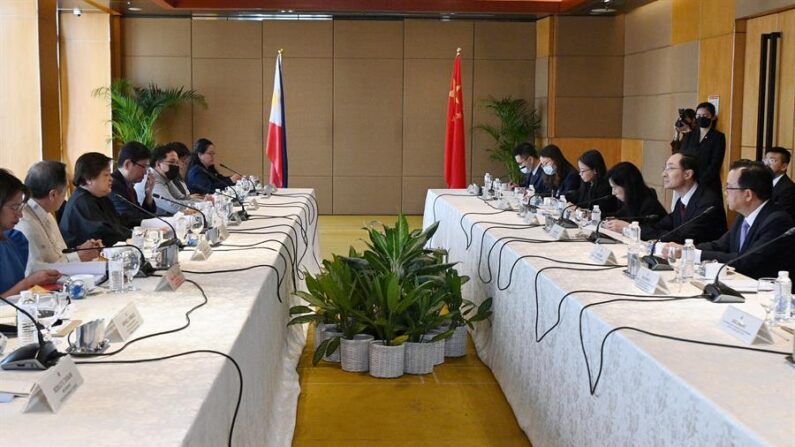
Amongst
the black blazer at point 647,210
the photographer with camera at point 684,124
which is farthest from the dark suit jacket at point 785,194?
the photographer with camera at point 684,124

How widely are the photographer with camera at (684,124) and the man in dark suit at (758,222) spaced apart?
13.9ft

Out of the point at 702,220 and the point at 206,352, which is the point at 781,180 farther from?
the point at 206,352

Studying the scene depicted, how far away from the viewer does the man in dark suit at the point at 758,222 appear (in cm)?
371

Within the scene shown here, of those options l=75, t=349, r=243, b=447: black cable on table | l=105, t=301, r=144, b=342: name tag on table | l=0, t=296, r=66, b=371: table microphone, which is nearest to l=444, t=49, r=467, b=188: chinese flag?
l=105, t=301, r=144, b=342: name tag on table

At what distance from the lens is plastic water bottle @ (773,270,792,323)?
2.65 metres

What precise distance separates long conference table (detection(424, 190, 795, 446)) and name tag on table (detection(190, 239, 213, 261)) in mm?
1299

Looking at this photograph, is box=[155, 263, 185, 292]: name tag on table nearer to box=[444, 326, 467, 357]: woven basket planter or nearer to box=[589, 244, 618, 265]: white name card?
box=[589, 244, 618, 265]: white name card

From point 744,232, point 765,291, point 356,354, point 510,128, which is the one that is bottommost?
point 356,354

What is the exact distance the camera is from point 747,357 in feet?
7.34

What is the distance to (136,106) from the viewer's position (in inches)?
409

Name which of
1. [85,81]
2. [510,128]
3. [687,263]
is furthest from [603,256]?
[85,81]

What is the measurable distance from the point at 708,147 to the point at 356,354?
4.41 metres

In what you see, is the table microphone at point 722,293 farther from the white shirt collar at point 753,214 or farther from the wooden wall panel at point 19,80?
the wooden wall panel at point 19,80

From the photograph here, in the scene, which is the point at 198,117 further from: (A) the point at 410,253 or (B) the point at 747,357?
(B) the point at 747,357
